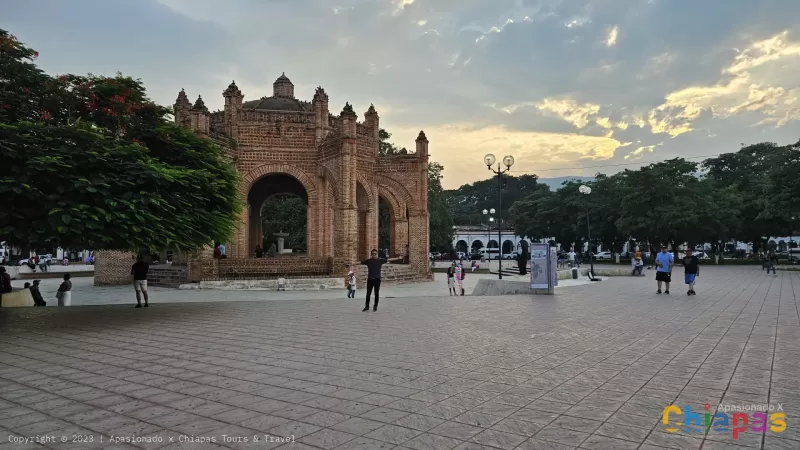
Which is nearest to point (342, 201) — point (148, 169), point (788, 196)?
point (148, 169)

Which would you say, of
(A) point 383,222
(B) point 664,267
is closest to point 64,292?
(B) point 664,267

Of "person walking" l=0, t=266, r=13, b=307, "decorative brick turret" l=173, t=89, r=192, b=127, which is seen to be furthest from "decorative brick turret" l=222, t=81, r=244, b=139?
"person walking" l=0, t=266, r=13, b=307

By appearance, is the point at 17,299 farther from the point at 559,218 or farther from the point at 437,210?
the point at 559,218

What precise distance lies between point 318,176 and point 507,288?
10386 mm

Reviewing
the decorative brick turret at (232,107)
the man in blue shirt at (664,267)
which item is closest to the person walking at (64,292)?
the decorative brick turret at (232,107)

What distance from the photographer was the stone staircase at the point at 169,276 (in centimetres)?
2015

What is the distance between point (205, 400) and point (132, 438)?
89 cm

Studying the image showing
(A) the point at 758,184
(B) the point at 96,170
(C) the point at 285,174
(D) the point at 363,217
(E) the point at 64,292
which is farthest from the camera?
(A) the point at 758,184

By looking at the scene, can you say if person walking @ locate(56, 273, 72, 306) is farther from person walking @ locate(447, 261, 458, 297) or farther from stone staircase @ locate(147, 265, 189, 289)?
person walking @ locate(447, 261, 458, 297)

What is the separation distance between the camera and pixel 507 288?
53.1 ft

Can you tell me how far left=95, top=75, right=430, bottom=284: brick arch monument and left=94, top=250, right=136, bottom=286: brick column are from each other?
0.13 ft

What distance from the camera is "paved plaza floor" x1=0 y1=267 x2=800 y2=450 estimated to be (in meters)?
3.62

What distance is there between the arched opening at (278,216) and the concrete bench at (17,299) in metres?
11.8

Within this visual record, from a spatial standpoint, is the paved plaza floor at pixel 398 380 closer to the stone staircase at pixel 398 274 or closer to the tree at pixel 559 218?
the stone staircase at pixel 398 274
